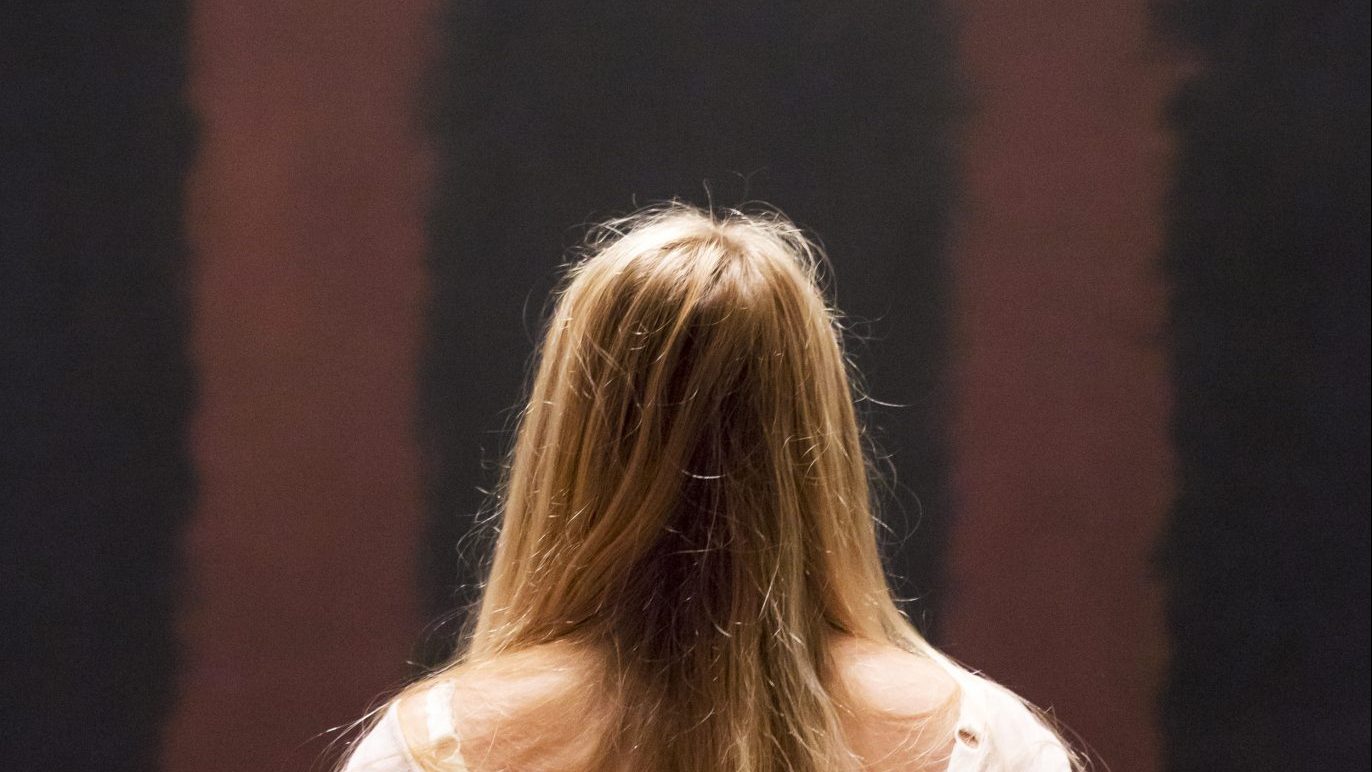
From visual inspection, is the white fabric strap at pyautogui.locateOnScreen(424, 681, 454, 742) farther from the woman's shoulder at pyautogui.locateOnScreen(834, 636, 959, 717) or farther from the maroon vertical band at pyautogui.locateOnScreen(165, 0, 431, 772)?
the maroon vertical band at pyautogui.locateOnScreen(165, 0, 431, 772)

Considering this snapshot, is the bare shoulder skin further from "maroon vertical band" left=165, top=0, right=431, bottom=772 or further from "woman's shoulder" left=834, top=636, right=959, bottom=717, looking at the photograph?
"maroon vertical band" left=165, top=0, right=431, bottom=772

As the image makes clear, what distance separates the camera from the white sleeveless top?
0.70 m

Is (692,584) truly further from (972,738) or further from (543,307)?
(543,307)

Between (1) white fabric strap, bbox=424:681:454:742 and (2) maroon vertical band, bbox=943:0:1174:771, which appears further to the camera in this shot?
(2) maroon vertical band, bbox=943:0:1174:771

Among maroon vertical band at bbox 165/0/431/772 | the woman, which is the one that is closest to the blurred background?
maroon vertical band at bbox 165/0/431/772

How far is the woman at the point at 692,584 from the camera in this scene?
2.27 feet

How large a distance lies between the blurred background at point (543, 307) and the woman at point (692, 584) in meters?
0.46

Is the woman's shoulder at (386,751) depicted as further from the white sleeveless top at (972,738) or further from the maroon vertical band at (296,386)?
the maroon vertical band at (296,386)

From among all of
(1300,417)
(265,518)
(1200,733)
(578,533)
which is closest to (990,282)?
(1300,417)

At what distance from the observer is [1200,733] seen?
3.96ft

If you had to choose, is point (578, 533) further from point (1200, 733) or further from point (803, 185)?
point (1200, 733)

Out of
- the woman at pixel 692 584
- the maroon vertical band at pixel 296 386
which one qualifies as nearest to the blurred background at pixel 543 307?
the maroon vertical band at pixel 296 386

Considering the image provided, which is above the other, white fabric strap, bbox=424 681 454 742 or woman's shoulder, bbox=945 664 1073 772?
white fabric strap, bbox=424 681 454 742

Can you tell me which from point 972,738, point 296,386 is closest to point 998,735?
point 972,738
